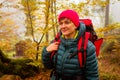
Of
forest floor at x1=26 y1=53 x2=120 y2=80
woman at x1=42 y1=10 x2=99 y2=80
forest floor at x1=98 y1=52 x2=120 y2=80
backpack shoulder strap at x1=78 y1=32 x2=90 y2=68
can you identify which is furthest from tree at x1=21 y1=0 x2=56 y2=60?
forest floor at x1=98 y1=52 x2=120 y2=80

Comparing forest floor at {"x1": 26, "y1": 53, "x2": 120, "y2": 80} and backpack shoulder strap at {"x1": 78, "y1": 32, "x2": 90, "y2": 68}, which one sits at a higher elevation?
backpack shoulder strap at {"x1": 78, "y1": 32, "x2": 90, "y2": 68}

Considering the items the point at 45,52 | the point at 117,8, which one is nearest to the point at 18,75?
the point at 45,52

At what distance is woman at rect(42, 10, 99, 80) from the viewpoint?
2.85m

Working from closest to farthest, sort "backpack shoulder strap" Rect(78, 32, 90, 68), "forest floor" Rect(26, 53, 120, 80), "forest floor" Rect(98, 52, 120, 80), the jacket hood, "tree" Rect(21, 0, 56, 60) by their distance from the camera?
"backpack shoulder strap" Rect(78, 32, 90, 68), the jacket hood, "tree" Rect(21, 0, 56, 60), "forest floor" Rect(26, 53, 120, 80), "forest floor" Rect(98, 52, 120, 80)

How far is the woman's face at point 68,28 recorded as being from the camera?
290cm

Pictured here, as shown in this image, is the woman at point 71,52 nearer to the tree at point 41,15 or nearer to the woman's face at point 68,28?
the woman's face at point 68,28

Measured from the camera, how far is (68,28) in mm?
2904

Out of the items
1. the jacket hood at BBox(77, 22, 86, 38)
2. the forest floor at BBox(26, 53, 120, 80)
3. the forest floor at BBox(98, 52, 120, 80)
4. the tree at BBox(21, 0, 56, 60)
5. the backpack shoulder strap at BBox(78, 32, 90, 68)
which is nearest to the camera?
the backpack shoulder strap at BBox(78, 32, 90, 68)

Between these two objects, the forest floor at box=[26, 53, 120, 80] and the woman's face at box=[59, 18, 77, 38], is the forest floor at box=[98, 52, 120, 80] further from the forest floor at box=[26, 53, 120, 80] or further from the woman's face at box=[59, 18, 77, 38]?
the woman's face at box=[59, 18, 77, 38]

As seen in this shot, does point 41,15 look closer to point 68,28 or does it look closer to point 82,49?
point 68,28

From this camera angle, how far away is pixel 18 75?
226 inches

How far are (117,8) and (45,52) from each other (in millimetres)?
78184

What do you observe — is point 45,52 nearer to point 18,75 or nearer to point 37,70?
point 18,75

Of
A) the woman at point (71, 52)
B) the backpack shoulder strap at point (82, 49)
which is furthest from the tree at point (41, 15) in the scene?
the backpack shoulder strap at point (82, 49)
